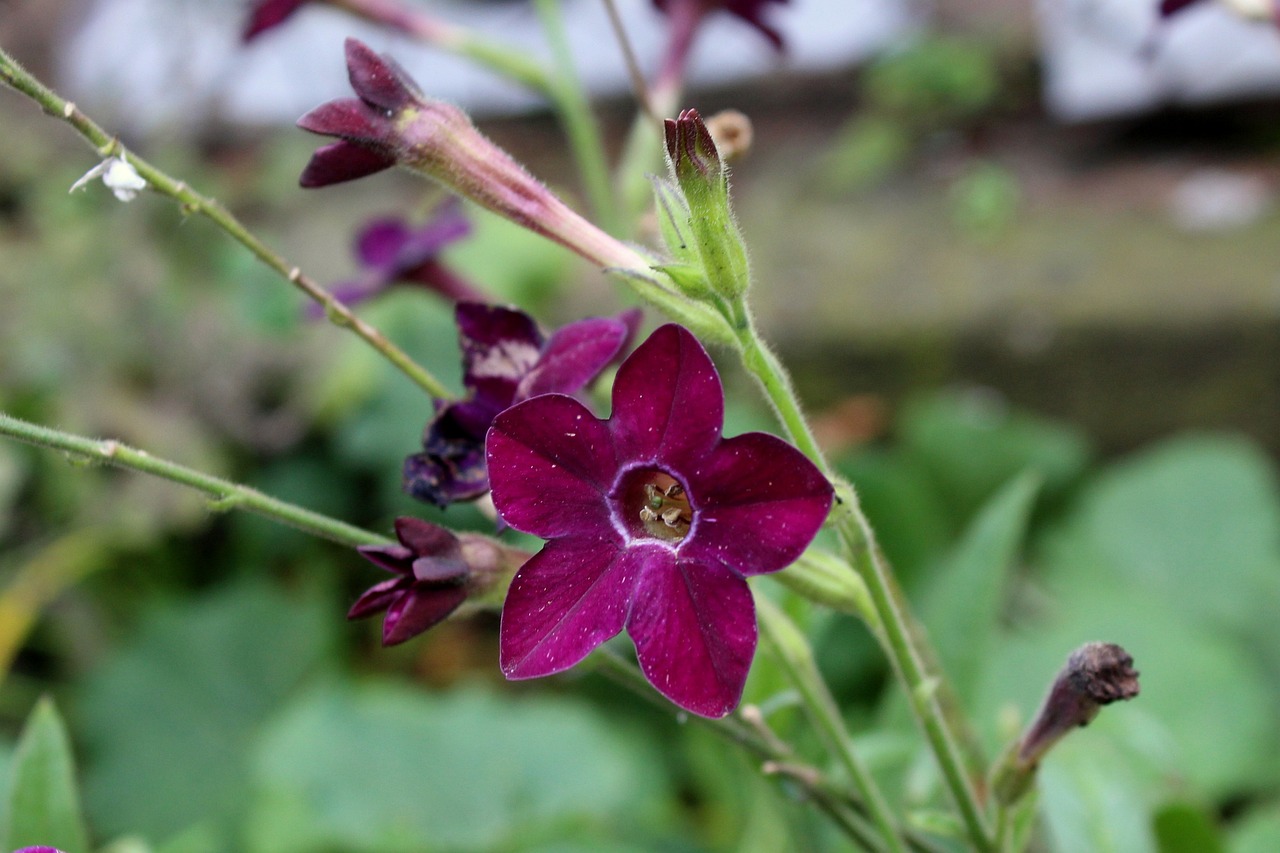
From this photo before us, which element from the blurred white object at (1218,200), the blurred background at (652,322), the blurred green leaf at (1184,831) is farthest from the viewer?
the blurred white object at (1218,200)

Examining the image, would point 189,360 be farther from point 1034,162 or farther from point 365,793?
point 1034,162

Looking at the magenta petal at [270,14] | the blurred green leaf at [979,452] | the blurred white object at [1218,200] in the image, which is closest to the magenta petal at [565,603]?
the magenta petal at [270,14]

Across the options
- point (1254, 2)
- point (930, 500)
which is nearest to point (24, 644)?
point (930, 500)

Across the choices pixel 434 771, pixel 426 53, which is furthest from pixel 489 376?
pixel 426 53

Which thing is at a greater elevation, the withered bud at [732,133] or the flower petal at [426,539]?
the withered bud at [732,133]

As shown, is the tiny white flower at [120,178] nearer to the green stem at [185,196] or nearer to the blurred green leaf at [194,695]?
the green stem at [185,196]

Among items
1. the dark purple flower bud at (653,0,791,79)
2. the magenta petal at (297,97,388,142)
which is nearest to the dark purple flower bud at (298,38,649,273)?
the magenta petal at (297,97,388,142)

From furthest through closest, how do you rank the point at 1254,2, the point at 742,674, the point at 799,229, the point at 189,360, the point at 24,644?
the point at 799,229, the point at 24,644, the point at 189,360, the point at 1254,2, the point at 742,674
